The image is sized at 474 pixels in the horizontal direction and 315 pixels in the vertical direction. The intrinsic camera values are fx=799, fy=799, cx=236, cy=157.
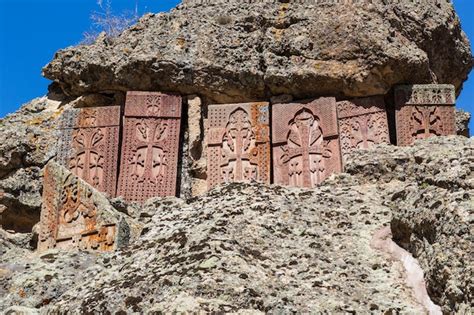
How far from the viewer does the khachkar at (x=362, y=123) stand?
9.70m

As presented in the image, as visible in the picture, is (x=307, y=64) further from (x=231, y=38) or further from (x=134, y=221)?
(x=134, y=221)

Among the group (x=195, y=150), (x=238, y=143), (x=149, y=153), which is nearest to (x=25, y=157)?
(x=149, y=153)

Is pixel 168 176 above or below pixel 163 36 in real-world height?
below

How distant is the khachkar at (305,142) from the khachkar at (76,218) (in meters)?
3.02

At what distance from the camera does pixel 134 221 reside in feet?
22.3

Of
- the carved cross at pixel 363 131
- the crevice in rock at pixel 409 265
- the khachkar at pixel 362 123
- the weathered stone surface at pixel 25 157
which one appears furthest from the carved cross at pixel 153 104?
the crevice in rock at pixel 409 265

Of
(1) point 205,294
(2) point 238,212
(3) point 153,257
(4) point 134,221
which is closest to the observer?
(1) point 205,294

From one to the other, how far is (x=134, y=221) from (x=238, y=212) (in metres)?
1.47

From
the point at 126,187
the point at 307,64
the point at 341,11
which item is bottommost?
the point at 126,187

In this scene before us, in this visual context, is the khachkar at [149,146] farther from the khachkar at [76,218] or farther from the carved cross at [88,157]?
the khachkar at [76,218]

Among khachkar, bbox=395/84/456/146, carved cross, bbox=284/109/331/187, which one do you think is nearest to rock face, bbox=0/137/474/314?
carved cross, bbox=284/109/331/187

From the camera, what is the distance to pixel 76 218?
23.8 ft

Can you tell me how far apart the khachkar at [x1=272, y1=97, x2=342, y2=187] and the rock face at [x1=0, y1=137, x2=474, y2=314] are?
2.95 metres

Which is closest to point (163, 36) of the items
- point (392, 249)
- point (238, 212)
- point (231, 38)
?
point (231, 38)
